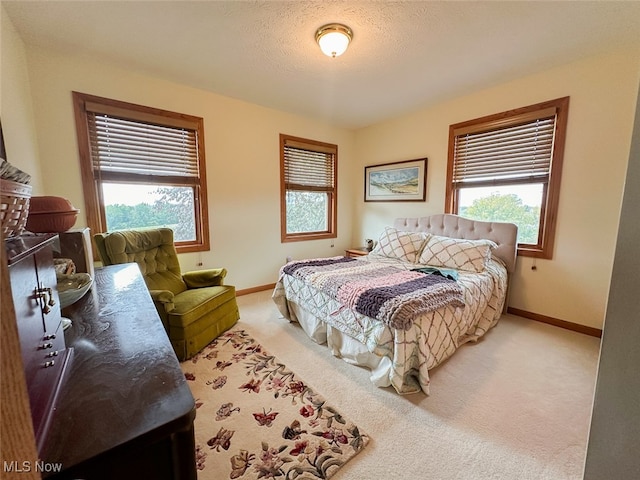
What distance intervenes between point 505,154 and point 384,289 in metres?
2.32

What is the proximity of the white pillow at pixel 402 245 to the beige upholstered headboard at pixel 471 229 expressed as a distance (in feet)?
1.06

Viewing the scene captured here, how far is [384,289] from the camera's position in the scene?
1.97 meters

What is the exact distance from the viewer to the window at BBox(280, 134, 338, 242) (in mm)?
3924

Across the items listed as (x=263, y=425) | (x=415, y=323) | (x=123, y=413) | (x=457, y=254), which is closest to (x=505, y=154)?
(x=457, y=254)

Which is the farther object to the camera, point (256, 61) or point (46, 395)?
point (256, 61)

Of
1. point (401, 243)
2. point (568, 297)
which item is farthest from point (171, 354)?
point (568, 297)

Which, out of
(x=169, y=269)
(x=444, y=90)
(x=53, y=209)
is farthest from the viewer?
(x=444, y=90)

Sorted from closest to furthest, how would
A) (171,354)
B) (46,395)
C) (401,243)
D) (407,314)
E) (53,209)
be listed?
(46,395) → (171,354) → (53,209) → (407,314) → (401,243)

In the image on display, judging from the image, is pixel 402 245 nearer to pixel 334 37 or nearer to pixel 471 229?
pixel 471 229

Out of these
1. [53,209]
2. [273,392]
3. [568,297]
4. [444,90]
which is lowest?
[273,392]

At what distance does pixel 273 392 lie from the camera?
179 cm

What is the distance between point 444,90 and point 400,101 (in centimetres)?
52

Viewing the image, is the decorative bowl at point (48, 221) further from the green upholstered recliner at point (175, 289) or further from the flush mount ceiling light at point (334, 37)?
the flush mount ceiling light at point (334, 37)

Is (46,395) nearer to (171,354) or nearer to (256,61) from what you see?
(171,354)
